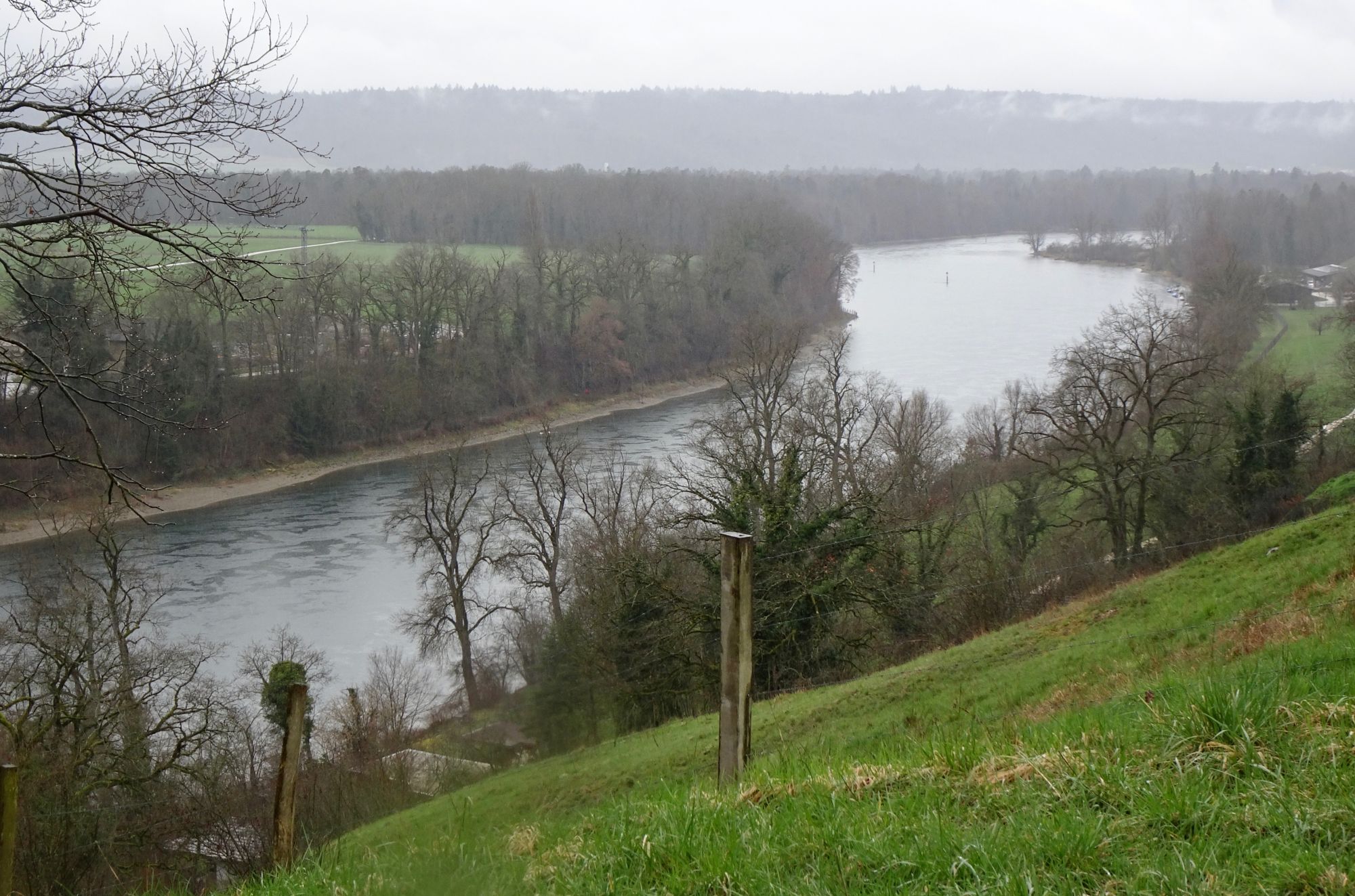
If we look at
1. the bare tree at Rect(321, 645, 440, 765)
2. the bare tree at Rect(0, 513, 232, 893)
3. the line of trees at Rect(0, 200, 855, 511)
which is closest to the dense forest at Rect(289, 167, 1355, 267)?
the line of trees at Rect(0, 200, 855, 511)

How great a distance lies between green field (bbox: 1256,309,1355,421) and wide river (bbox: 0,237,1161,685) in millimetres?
10509

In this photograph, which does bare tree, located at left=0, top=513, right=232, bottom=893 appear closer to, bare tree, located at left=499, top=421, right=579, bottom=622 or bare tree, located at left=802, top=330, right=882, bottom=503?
bare tree, located at left=499, top=421, right=579, bottom=622

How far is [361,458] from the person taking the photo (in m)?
49.1

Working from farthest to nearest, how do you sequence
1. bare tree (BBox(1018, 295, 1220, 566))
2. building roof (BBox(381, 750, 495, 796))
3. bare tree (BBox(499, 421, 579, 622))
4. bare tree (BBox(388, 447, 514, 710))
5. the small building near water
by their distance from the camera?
Answer: the small building near water < bare tree (BBox(499, 421, 579, 622)) < bare tree (BBox(388, 447, 514, 710)) < bare tree (BBox(1018, 295, 1220, 566)) < building roof (BBox(381, 750, 495, 796))

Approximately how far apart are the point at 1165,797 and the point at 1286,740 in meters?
0.72

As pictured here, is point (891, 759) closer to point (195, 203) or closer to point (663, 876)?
point (663, 876)

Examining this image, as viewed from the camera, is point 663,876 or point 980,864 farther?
point 663,876

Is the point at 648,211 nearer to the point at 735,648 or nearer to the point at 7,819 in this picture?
the point at 735,648

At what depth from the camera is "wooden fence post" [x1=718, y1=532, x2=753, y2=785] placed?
6016mm

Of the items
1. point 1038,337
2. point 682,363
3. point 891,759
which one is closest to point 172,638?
point 891,759

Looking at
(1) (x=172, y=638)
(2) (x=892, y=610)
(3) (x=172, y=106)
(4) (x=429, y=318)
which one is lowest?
(1) (x=172, y=638)

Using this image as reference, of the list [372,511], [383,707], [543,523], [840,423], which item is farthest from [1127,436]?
[372,511]

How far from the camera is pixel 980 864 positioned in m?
3.26

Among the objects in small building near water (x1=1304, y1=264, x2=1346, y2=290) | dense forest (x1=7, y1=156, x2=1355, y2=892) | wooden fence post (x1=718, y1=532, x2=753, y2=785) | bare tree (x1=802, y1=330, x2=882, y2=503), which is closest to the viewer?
wooden fence post (x1=718, y1=532, x2=753, y2=785)
